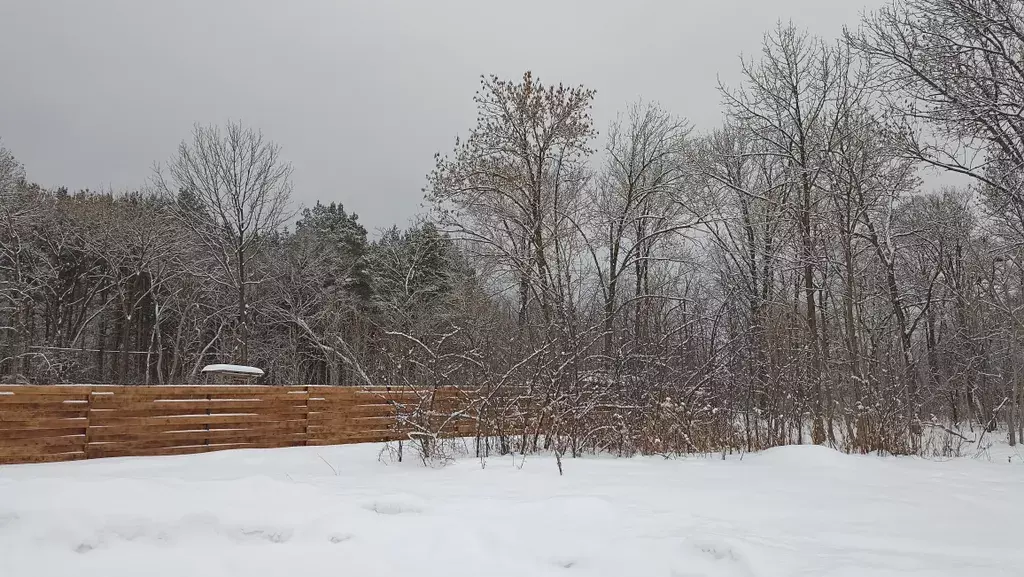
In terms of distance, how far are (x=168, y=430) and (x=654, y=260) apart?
11.1m

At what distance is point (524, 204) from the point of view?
50.2 ft

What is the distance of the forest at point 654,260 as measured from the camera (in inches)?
283

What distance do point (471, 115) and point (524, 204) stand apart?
9.50 ft

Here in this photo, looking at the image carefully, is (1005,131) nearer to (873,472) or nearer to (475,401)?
(873,472)

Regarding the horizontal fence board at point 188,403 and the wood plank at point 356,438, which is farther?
the wood plank at point 356,438

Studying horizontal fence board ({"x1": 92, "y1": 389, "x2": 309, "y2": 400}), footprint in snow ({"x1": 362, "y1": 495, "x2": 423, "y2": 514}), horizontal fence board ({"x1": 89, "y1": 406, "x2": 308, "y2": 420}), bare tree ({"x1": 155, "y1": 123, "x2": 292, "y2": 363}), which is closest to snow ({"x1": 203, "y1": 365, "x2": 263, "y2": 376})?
horizontal fence board ({"x1": 92, "y1": 389, "x2": 309, "y2": 400})

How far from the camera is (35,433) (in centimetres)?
780

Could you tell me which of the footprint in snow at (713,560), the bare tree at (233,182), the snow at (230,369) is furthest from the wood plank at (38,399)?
the bare tree at (233,182)

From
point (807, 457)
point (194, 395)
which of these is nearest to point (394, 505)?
point (807, 457)

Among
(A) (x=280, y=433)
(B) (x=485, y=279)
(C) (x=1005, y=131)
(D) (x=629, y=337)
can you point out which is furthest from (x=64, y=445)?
(C) (x=1005, y=131)

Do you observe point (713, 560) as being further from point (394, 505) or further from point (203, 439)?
Answer: point (203, 439)

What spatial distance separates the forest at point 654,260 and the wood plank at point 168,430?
2349mm

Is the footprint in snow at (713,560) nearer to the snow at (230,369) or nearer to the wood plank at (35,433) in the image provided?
the wood plank at (35,433)

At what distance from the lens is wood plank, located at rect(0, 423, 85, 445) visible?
24.9 ft
